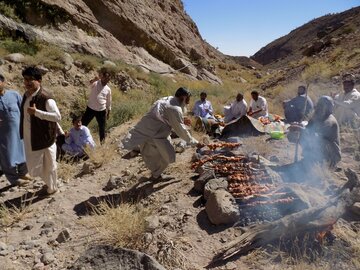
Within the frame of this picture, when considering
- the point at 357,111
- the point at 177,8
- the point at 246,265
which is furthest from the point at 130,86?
the point at 177,8

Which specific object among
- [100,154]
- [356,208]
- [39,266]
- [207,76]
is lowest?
[356,208]

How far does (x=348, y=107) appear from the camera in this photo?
714cm

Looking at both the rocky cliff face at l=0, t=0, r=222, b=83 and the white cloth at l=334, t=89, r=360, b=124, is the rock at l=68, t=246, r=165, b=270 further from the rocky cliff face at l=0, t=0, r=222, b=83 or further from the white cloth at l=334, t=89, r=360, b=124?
the rocky cliff face at l=0, t=0, r=222, b=83

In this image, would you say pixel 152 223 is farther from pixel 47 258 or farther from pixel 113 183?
pixel 113 183

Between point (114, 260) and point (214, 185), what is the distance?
5.63 feet

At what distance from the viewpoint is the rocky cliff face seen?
14.4 metres

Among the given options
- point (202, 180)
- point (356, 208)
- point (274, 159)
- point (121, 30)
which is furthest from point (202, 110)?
point (121, 30)

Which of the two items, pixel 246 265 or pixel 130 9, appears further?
pixel 130 9

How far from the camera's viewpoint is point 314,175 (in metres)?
4.71

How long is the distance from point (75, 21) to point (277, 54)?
48342mm

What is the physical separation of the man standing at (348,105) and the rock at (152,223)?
4766 millimetres

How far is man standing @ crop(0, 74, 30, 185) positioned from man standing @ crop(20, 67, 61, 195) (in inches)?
25.0

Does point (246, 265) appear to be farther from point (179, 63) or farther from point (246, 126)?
point (179, 63)

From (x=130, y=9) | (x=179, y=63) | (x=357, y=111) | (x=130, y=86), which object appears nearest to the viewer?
(x=357, y=111)
